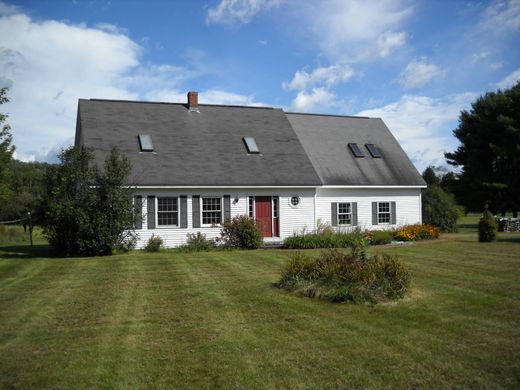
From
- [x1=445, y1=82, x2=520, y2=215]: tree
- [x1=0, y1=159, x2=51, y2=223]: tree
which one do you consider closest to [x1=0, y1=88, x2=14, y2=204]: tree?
[x1=0, y1=159, x2=51, y2=223]: tree

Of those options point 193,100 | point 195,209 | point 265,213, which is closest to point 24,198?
point 193,100

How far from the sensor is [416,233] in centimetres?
2162

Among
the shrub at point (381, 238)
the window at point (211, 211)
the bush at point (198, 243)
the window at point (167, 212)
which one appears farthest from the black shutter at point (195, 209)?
the shrub at point (381, 238)

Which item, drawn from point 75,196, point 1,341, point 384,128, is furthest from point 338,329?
point 384,128

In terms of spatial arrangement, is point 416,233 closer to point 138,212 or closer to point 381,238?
point 381,238

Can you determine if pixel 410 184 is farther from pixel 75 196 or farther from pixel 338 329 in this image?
pixel 338 329

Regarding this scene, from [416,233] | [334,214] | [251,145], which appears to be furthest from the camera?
[334,214]

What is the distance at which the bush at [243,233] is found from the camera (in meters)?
19.2

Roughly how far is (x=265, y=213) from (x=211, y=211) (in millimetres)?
2483

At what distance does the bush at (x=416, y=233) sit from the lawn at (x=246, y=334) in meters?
9.54

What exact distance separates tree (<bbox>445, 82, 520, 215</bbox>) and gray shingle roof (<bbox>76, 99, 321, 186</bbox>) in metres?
21.3

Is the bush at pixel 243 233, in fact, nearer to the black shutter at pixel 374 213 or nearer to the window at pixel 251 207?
the window at pixel 251 207

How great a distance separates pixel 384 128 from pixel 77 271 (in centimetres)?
2050

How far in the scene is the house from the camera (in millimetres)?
19766
